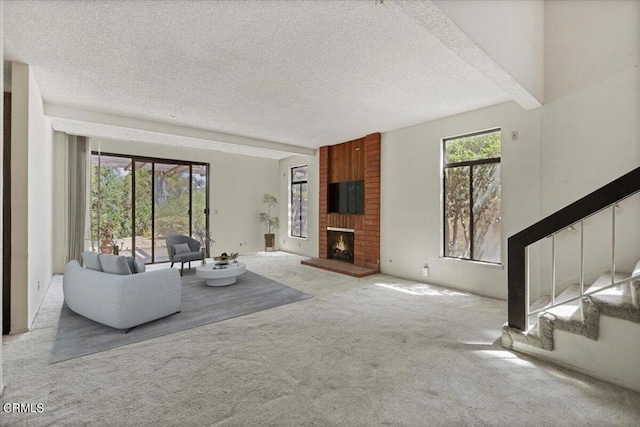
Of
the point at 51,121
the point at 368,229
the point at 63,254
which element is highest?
the point at 51,121

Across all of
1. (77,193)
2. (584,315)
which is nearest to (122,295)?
(584,315)

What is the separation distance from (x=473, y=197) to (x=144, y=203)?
7034 millimetres

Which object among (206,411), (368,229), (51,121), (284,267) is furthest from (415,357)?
(51,121)

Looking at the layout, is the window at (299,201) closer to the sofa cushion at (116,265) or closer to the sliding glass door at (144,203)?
the sliding glass door at (144,203)

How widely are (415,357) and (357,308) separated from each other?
133 centimetres

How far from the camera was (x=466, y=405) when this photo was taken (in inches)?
75.9

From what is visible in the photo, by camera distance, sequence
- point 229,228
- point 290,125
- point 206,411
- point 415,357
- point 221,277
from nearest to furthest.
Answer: point 206,411 < point 415,357 < point 221,277 < point 290,125 < point 229,228

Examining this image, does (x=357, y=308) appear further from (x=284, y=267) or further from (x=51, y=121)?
(x=51, y=121)

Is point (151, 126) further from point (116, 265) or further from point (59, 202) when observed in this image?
point (116, 265)

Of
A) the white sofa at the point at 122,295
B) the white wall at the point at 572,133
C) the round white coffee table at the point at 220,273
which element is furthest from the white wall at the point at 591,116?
the white sofa at the point at 122,295

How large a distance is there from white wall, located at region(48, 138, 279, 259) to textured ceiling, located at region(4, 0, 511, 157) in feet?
9.74

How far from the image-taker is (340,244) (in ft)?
22.6

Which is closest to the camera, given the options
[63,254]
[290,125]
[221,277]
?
[221,277]

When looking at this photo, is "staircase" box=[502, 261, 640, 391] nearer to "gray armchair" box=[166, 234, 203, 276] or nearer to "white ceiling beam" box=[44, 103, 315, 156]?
"gray armchair" box=[166, 234, 203, 276]
